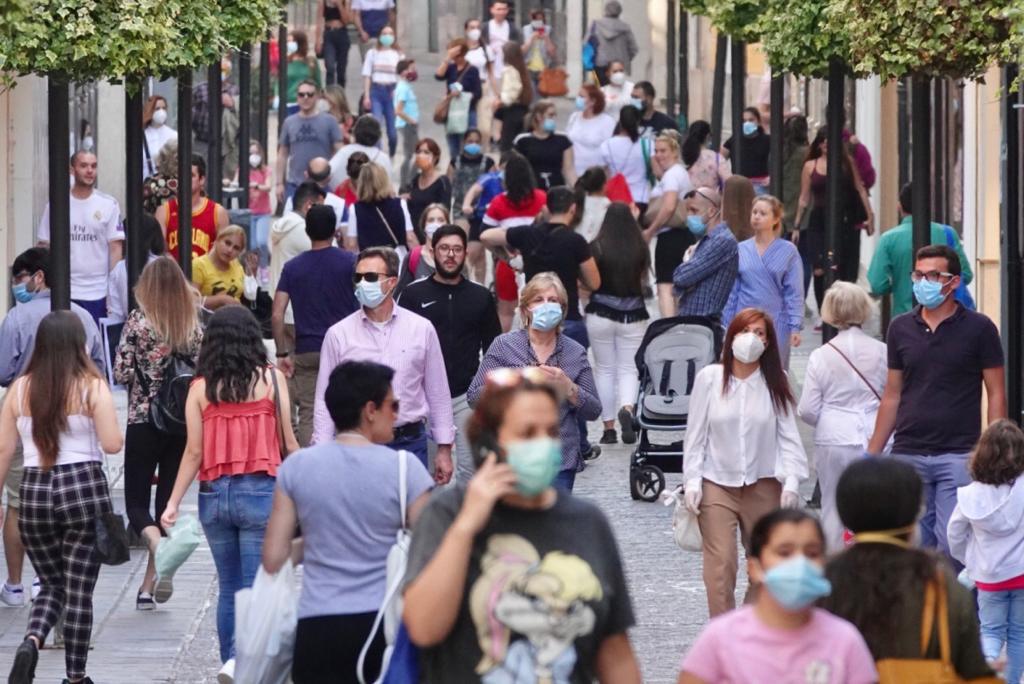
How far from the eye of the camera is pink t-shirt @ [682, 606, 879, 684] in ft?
16.5

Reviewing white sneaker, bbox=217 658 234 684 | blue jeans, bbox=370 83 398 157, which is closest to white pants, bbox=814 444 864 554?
white sneaker, bbox=217 658 234 684

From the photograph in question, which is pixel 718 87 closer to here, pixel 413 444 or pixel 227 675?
pixel 413 444

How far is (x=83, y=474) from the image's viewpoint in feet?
29.4

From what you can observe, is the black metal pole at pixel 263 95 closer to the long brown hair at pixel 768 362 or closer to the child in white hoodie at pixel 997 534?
the long brown hair at pixel 768 362

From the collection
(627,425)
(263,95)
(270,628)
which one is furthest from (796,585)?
(263,95)

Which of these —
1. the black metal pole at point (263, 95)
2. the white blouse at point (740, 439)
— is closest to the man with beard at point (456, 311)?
the white blouse at point (740, 439)

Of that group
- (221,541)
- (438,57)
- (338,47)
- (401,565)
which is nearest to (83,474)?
(221,541)

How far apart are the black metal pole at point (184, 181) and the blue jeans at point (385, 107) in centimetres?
1499

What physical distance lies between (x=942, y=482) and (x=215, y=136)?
11127 mm

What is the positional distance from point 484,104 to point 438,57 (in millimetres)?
12010

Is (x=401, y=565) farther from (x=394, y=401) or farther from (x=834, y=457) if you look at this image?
(x=834, y=457)

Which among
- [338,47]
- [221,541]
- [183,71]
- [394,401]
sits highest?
[338,47]

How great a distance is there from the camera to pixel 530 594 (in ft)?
16.4

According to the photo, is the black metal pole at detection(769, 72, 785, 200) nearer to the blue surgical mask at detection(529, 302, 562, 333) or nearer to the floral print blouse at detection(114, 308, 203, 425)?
the blue surgical mask at detection(529, 302, 562, 333)
